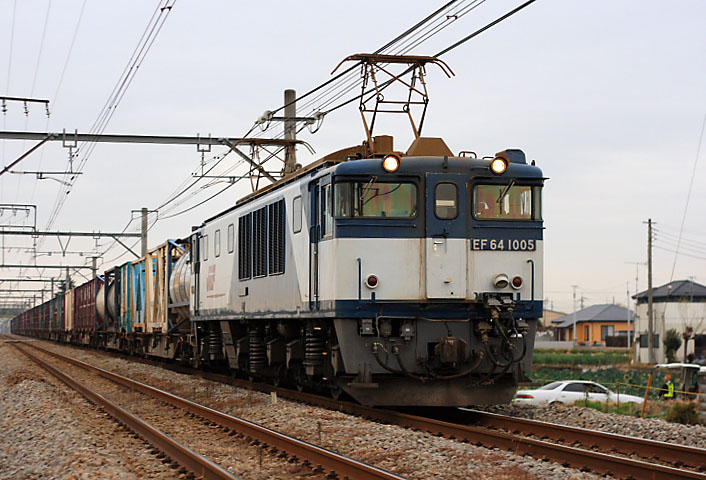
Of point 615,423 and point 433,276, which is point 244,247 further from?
point 615,423

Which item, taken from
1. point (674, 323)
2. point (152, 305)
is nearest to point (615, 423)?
point (152, 305)

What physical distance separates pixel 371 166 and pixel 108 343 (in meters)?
31.1

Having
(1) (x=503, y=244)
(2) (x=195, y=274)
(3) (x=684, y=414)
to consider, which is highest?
(1) (x=503, y=244)

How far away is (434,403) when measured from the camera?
1284cm

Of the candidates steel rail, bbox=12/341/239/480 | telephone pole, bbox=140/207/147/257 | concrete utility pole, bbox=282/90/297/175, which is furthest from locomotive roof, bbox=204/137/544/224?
telephone pole, bbox=140/207/147/257

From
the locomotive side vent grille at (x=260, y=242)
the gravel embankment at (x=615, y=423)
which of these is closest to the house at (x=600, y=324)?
the locomotive side vent grille at (x=260, y=242)

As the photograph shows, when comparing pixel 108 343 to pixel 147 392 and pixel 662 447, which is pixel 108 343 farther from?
pixel 662 447

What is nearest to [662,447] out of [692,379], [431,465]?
[431,465]

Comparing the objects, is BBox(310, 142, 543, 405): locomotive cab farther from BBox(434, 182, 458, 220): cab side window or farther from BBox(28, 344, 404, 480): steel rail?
BBox(28, 344, 404, 480): steel rail

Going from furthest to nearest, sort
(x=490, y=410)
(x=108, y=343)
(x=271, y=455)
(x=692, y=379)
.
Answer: (x=108, y=343) < (x=692, y=379) < (x=490, y=410) < (x=271, y=455)

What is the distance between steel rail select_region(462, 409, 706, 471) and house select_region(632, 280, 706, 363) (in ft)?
179

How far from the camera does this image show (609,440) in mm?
10406

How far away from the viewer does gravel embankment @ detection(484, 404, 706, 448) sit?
11.2 meters

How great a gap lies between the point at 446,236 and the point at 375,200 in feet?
3.64
